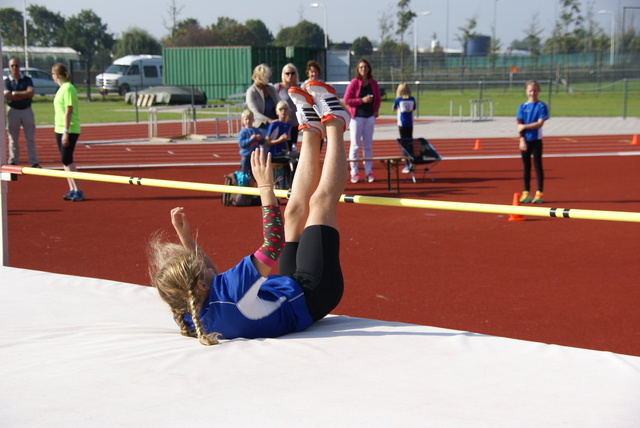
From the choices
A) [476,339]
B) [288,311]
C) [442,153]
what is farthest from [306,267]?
[442,153]

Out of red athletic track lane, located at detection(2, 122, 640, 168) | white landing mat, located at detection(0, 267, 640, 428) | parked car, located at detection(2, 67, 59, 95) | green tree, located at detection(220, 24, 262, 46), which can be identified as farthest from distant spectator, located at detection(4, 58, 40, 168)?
green tree, located at detection(220, 24, 262, 46)

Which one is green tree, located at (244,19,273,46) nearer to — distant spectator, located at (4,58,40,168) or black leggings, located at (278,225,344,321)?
distant spectator, located at (4,58,40,168)

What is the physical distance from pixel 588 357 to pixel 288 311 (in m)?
1.26

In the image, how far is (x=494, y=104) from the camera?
33.2m

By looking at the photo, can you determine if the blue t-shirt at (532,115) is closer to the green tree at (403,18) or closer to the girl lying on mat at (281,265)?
the girl lying on mat at (281,265)

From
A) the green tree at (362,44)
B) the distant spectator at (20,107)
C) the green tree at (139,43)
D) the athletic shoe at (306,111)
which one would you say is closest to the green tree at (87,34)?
the green tree at (139,43)

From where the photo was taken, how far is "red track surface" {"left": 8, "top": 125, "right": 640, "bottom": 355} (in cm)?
491

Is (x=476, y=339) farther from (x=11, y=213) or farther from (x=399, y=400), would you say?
(x=11, y=213)

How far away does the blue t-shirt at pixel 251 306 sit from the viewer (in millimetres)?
3123

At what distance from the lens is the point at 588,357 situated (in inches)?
120

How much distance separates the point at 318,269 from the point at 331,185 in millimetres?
425

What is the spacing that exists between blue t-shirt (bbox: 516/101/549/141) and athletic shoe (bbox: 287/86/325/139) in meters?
5.51

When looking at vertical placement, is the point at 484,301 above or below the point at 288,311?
below

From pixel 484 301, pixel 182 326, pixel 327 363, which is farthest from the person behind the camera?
pixel 484 301
